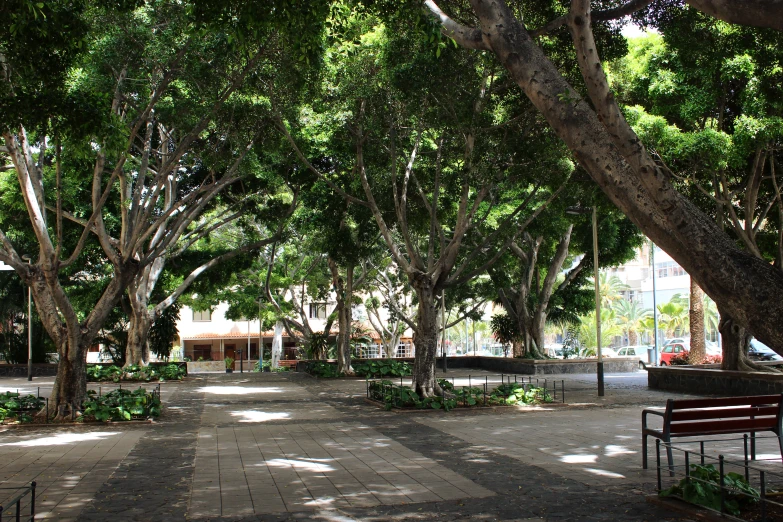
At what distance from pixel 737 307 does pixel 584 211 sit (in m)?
17.3

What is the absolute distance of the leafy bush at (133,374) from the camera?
84.6 ft

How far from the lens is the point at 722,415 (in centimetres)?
780

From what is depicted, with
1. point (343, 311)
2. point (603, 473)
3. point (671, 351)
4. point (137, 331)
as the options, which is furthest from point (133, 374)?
point (671, 351)

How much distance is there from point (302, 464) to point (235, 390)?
13943 mm

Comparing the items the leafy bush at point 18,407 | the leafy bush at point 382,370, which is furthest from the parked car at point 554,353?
the leafy bush at point 18,407

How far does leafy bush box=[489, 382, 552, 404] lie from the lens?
52.9 ft

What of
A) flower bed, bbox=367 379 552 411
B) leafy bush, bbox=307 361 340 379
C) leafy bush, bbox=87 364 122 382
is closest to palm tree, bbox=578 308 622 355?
leafy bush, bbox=307 361 340 379

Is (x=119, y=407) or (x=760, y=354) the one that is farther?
(x=760, y=354)

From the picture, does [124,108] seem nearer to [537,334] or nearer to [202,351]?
[537,334]

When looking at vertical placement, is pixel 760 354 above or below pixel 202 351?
above

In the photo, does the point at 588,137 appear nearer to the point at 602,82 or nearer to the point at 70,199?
the point at 602,82

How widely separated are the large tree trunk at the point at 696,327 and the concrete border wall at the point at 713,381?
17.4 ft

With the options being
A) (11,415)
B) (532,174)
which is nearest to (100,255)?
(11,415)

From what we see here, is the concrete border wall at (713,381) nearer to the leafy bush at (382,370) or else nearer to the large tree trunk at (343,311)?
the leafy bush at (382,370)
